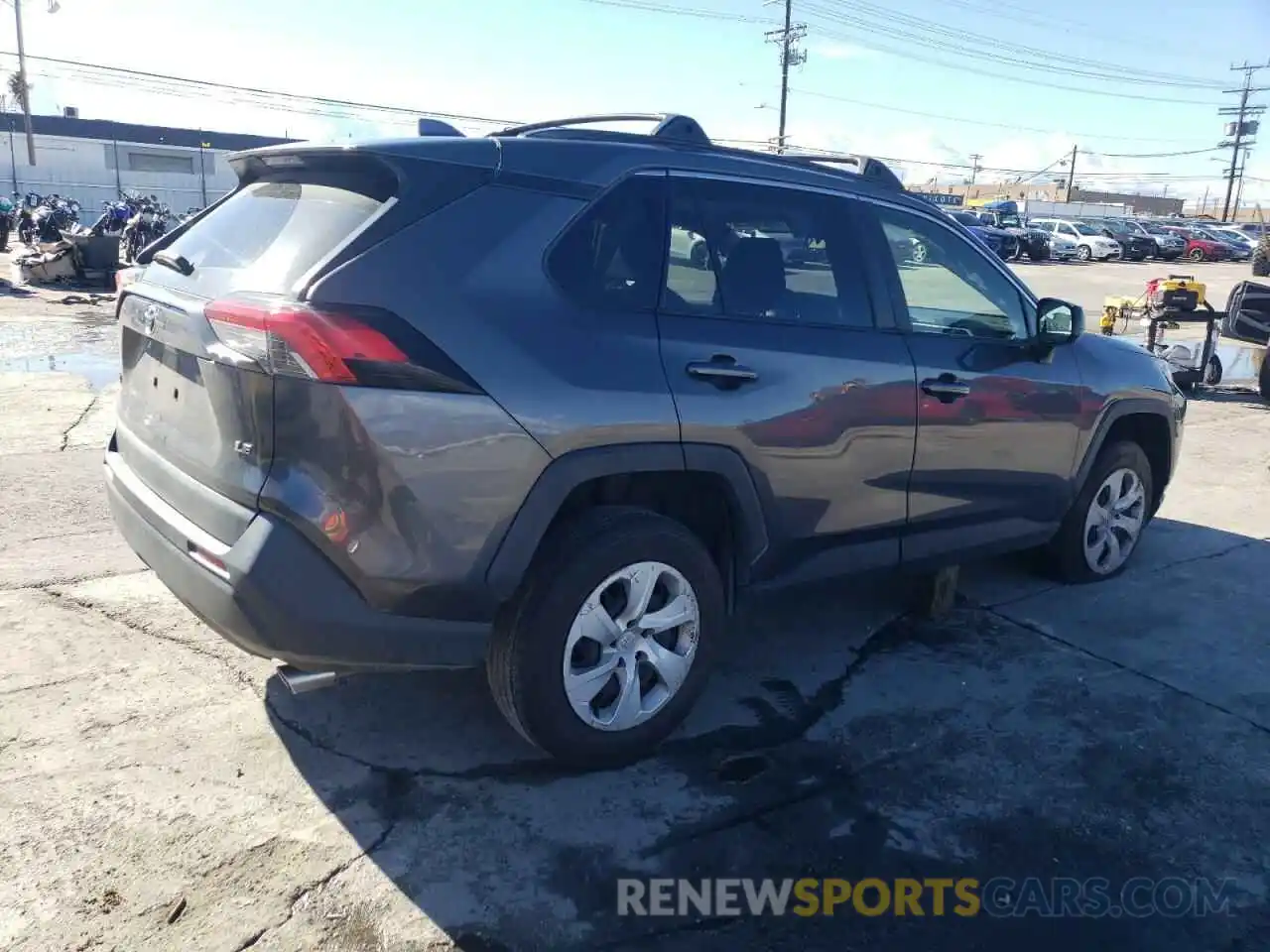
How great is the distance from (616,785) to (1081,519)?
2.98 m

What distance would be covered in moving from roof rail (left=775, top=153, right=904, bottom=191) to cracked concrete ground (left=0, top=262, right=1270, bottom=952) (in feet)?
6.37

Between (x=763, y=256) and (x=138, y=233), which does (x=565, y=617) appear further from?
(x=138, y=233)

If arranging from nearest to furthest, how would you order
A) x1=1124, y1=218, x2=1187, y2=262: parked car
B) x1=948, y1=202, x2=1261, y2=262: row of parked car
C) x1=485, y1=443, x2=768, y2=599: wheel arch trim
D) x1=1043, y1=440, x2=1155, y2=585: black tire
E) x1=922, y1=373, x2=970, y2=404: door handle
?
x1=485, y1=443, x2=768, y2=599: wheel arch trim, x1=922, y1=373, x2=970, y2=404: door handle, x1=1043, y1=440, x2=1155, y2=585: black tire, x1=948, y1=202, x2=1261, y2=262: row of parked car, x1=1124, y1=218, x2=1187, y2=262: parked car

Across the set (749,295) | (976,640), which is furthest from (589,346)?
(976,640)

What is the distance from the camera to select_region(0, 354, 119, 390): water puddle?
9.45 metres

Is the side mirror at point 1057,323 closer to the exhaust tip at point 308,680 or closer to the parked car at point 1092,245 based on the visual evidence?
the exhaust tip at point 308,680

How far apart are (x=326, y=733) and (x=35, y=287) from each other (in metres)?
17.0

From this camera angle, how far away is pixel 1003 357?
423cm

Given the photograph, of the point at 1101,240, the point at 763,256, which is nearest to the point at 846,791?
the point at 763,256

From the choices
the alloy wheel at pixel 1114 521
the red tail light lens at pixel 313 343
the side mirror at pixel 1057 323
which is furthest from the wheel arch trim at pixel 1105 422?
the red tail light lens at pixel 313 343

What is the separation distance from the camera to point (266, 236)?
9.87ft

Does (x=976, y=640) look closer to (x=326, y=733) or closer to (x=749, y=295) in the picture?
(x=749, y=295)

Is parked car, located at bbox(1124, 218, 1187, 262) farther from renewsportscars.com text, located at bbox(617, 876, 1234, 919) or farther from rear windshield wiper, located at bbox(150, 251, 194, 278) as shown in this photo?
rear windshield wiper, located at bbox(150, 251, 194, 278)

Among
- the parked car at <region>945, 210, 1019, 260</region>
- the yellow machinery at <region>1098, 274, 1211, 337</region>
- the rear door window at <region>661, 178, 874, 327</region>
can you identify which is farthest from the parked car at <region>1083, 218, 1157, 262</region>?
the rear door window at <region>661, 178, 874, 327</region>
